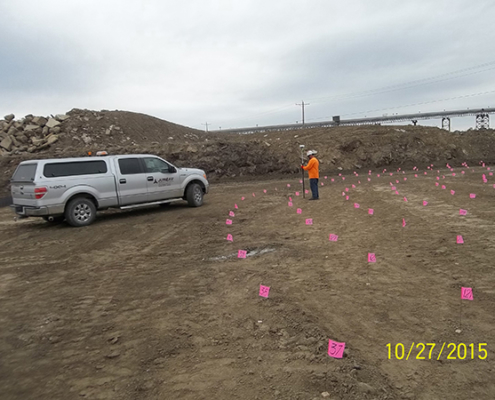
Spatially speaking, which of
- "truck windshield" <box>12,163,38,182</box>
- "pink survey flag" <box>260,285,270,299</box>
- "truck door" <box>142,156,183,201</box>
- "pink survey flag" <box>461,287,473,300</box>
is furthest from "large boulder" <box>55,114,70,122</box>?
"pink survey flag" <box>461,287,473,300</box>

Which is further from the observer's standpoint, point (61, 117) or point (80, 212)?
point (61, 117)

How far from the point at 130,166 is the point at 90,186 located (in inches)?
57.3

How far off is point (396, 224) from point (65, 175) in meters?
8.48

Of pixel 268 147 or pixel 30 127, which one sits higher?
pixel 30 127

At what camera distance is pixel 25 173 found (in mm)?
9492

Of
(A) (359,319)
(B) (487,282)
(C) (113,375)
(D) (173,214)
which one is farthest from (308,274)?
(D) (173,214)

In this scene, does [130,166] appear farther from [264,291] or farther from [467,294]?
[467,294]

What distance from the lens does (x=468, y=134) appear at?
28.7 meters

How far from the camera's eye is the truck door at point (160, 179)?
Answer: 1133 cm

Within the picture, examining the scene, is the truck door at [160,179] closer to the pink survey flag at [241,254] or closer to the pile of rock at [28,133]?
the pink survey flag at [241,254]

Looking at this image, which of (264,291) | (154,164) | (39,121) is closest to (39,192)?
(154,164)
